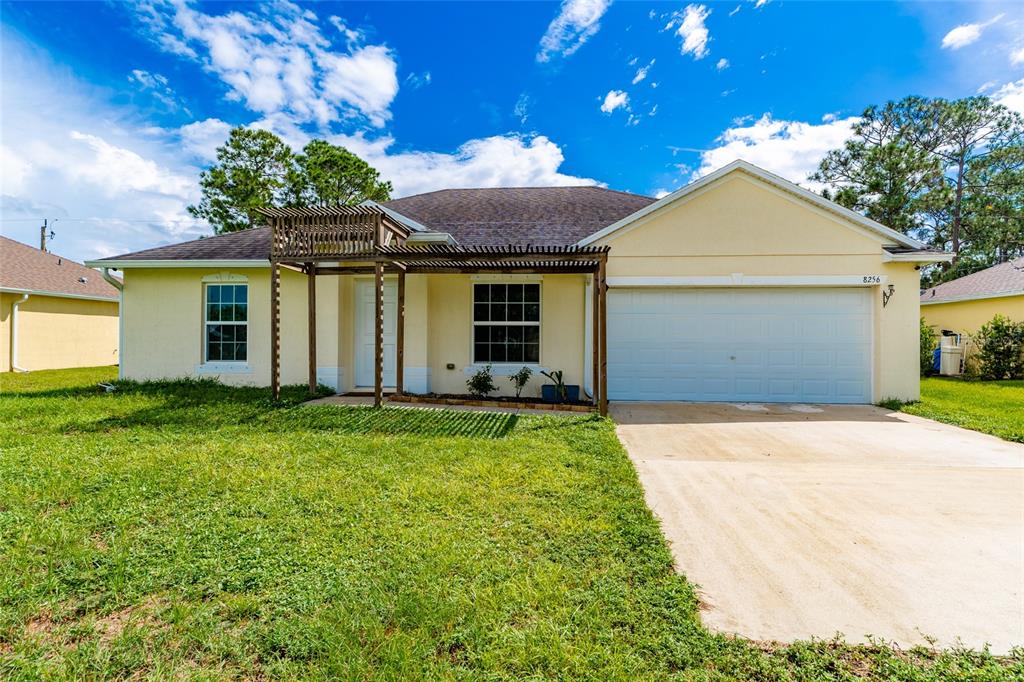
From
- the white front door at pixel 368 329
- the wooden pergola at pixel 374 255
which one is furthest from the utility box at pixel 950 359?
the white front door at pixel 368 329

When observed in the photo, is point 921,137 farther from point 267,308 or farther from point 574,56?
point 267,308

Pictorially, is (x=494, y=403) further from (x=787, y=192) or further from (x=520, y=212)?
(x=787, y=192)

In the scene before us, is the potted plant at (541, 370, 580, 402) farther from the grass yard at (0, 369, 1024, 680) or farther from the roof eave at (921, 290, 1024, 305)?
the roof eave at (921, 290, 1024, 305)

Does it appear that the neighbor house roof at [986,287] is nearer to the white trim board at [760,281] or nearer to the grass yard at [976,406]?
the grass yard at [976,406]

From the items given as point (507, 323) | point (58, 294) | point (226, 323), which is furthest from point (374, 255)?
point (58, 294)

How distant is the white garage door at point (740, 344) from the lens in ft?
27.8

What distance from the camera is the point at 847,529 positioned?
3186 millimetres

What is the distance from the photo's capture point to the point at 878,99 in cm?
2102

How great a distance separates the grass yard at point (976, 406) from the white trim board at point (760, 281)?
2.51 m

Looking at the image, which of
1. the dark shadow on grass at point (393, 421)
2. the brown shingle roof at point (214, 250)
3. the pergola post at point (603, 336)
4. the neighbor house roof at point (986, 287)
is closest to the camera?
the dark shadow on grass at point (393, 421)

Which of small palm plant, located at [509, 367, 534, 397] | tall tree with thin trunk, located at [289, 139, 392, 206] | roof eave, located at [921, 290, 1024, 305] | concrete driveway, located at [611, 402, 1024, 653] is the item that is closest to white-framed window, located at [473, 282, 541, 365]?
small palm plant, located at [509, 367, 534, 397]

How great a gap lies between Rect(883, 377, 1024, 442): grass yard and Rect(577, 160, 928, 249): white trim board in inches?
125

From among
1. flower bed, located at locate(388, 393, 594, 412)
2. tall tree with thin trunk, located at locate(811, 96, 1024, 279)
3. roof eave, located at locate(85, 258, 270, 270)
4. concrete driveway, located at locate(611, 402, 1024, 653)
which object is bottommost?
concrete driveway, located at locate(611, 402, 1024, 653)

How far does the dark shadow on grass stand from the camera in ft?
19.5
